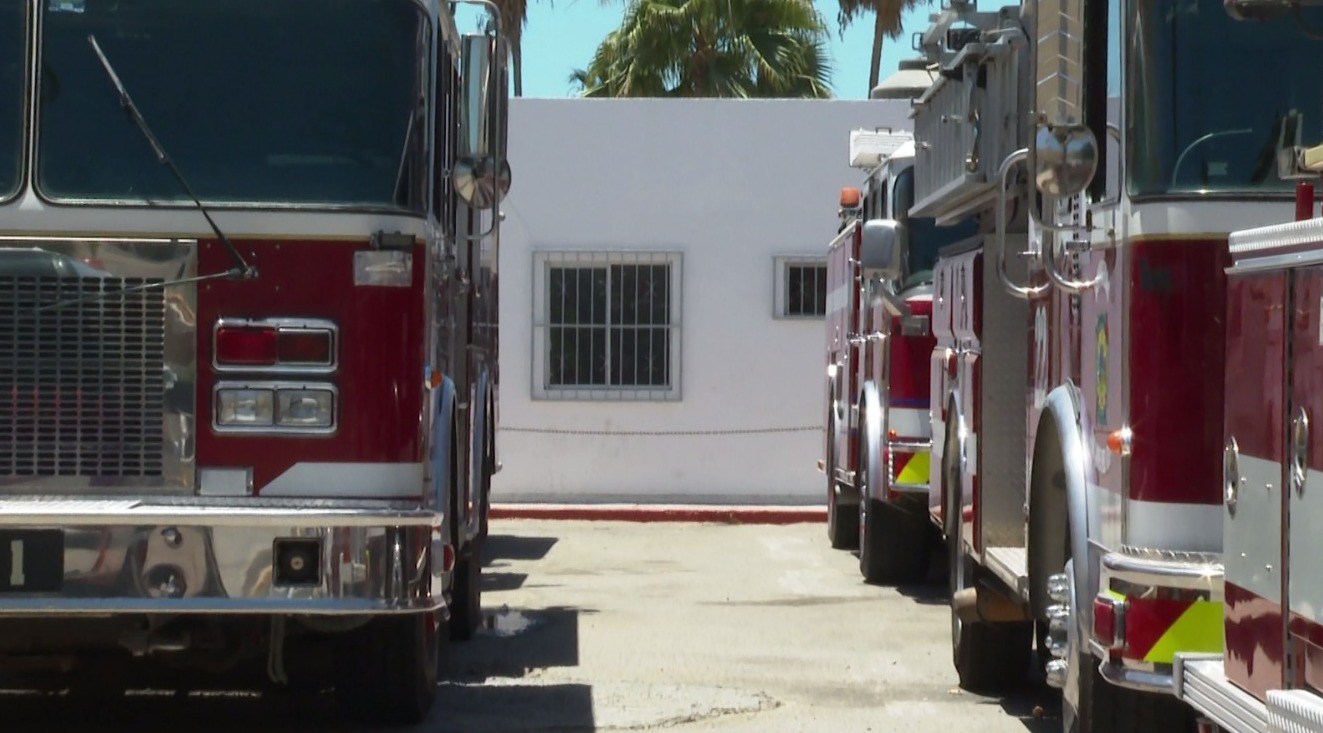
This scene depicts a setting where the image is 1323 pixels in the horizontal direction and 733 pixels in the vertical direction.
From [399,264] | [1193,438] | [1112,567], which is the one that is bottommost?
[1112,567]

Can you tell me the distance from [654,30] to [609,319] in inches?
399

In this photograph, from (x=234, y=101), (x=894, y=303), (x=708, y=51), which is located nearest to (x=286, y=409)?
(x=234, y=101)

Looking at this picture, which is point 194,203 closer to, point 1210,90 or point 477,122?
point 477,122

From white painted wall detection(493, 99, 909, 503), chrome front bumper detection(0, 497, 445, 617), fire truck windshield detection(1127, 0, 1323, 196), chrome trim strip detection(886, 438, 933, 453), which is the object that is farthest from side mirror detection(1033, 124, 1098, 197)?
white painted wall detection(493, 99, 909, 503)

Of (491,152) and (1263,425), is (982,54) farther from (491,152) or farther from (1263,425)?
(1263,425)

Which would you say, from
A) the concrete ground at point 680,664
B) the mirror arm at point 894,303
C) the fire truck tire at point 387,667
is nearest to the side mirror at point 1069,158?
the concrete ground at point 680,664

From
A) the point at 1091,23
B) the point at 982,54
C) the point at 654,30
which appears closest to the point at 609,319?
the point at 654,30

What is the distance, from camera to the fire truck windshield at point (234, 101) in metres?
7.02

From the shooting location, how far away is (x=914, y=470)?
12047mm

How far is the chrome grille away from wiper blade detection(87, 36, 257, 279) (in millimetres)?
253

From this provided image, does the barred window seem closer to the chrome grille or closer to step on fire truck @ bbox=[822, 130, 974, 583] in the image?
step on fire truck @ bbox=[822, 130, 974, 583]

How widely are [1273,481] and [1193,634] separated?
0.94 metres

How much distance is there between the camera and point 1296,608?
4.45 m

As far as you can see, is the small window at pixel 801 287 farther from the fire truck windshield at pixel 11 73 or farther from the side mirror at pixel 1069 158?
the side mirror at pixel 1069 158
